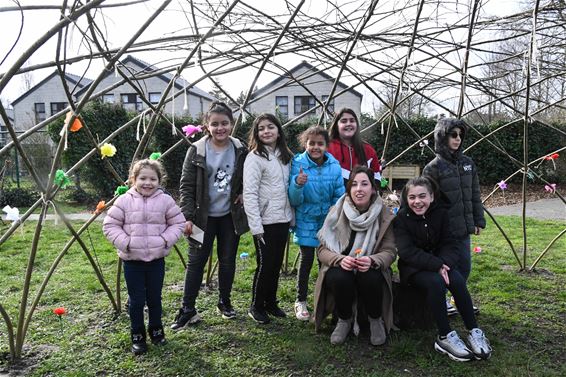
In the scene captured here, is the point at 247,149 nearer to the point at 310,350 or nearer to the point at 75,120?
the point at 75,120

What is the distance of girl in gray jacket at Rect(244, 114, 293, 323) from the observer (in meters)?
2.72

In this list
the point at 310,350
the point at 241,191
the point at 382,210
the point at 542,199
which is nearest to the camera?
the point at 310,350

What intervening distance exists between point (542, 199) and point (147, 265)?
10243 millimetres

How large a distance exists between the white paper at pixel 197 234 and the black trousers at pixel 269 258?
0.34 metres

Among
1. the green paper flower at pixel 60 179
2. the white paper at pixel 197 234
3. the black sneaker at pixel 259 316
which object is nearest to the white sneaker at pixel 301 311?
the black sneaker at pixel 259 316

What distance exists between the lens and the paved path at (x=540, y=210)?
8009mm

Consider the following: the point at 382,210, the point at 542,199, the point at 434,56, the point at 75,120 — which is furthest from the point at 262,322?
the point at 542,199

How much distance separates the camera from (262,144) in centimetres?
280

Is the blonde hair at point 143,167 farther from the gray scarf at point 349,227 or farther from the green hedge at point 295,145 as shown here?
the green hedge at point 295,145

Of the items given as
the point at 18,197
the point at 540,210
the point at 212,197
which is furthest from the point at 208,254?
the point at 18,197

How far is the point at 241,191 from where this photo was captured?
286cm

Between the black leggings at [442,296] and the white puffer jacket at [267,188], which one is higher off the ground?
the white puffer jacket at [267,188]

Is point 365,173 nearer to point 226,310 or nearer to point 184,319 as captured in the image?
point 226,310

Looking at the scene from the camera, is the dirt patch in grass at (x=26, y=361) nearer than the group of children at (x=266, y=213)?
Yes
